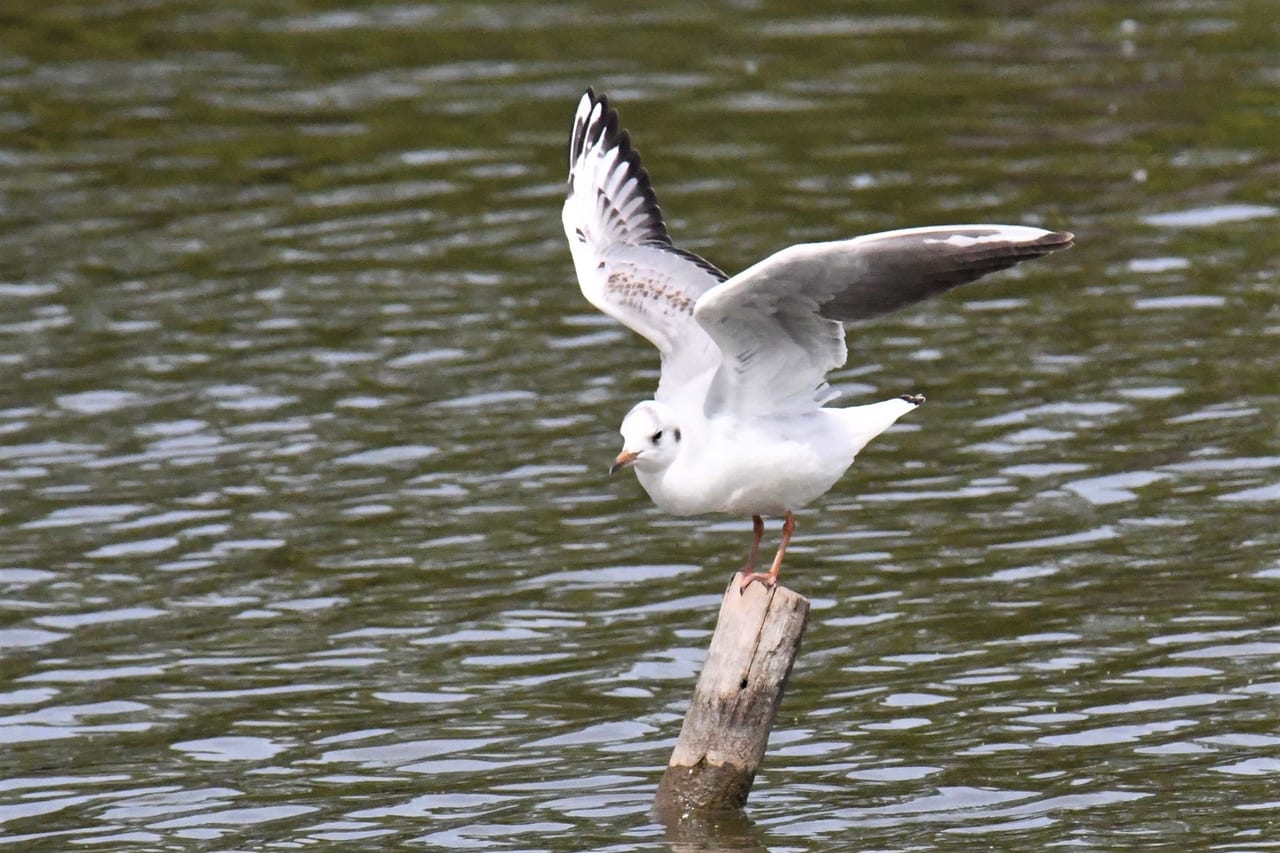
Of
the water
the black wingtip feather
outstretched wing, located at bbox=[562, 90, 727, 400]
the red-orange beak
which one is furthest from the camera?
the black wingtip feather

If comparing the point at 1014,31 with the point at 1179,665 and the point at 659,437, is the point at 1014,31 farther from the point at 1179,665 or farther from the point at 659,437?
the point at 659,437

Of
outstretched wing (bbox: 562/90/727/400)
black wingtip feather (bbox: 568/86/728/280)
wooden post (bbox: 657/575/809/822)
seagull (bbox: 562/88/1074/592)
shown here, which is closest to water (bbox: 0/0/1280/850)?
wooden post (bbox: 657/575/809/822)

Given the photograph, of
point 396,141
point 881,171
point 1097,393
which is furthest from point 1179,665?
point 396,141

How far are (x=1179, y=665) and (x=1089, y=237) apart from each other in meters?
6.31

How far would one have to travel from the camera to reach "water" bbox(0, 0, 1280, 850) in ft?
31.6

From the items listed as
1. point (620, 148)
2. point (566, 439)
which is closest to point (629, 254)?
point (620, 148)

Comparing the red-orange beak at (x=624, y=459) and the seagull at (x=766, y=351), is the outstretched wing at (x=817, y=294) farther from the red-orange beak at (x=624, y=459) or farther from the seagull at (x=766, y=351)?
the red-orange beak at (x=624, y=459)

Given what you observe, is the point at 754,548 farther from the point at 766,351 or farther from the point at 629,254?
the point at 629,254

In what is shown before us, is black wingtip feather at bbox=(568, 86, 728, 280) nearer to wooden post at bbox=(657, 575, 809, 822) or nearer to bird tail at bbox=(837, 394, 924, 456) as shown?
bird tail at bbox=(837, 394, 924, 456)

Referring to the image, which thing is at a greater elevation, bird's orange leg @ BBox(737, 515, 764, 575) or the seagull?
the seagull

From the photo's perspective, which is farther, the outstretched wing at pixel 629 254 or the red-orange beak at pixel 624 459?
the outstretched wing at pixel 629 254

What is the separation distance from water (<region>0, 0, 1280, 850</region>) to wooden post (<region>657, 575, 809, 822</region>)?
226 mm

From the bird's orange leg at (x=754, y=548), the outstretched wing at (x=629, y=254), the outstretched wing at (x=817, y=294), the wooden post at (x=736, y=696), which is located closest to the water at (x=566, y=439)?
the wooden post at (x=736, y=696)

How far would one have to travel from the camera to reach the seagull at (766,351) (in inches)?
316
